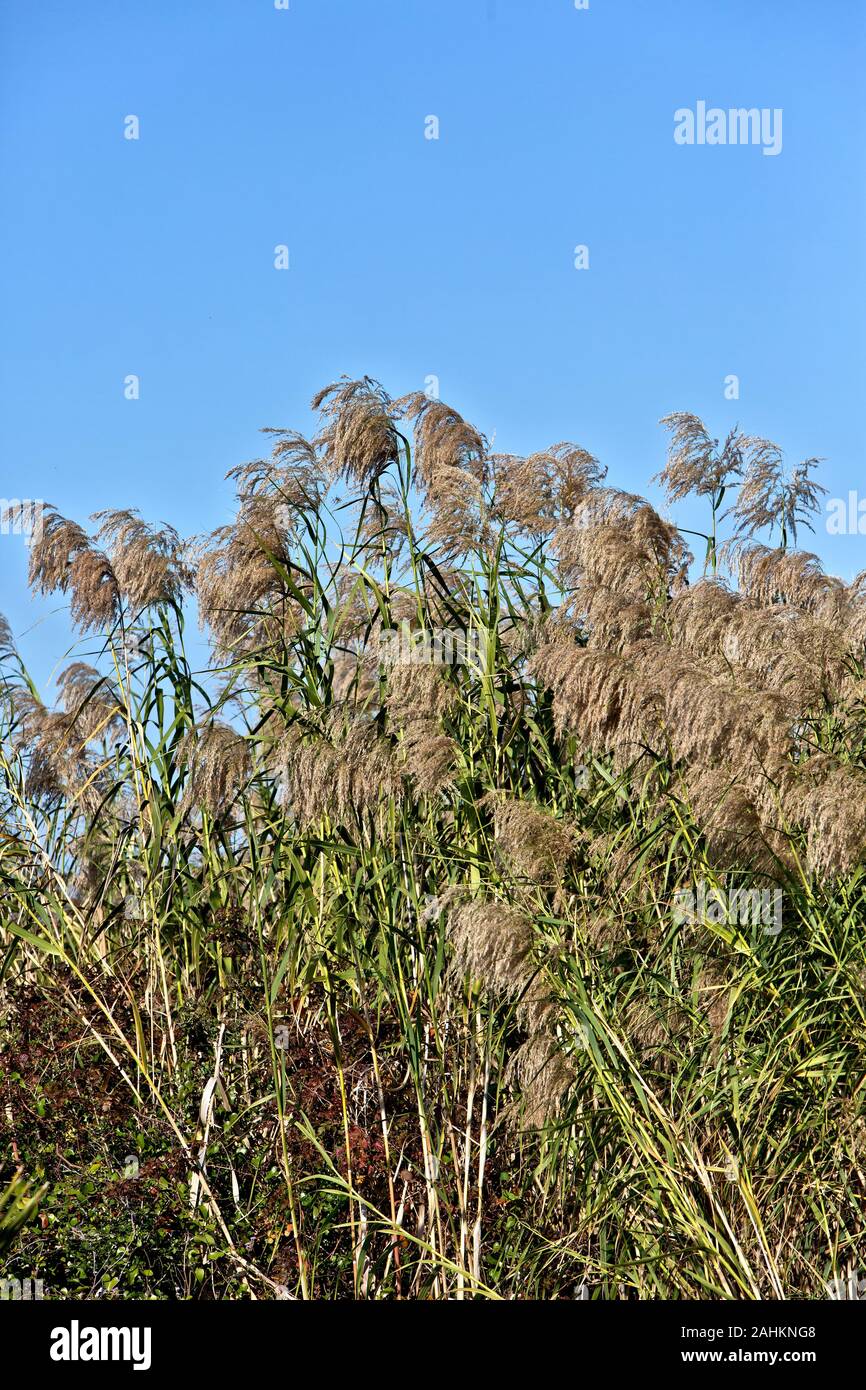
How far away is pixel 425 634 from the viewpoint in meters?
4.77

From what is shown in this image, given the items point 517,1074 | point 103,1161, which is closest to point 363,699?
point 517,1074

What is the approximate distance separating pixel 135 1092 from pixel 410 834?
1.29 meters

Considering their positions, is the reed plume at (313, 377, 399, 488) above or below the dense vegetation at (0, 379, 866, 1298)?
above

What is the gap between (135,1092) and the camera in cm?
476

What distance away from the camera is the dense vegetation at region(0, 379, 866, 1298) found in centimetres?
397

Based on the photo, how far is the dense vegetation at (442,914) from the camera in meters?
3.97

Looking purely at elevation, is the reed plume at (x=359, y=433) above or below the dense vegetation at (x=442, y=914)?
above

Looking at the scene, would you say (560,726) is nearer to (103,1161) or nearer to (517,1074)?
(517,1074)

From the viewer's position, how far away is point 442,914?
4453 mm

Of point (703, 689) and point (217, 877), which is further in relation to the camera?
point (217, 877)
